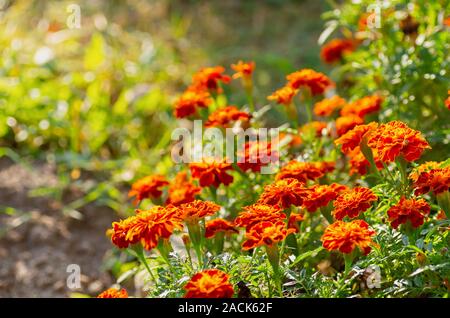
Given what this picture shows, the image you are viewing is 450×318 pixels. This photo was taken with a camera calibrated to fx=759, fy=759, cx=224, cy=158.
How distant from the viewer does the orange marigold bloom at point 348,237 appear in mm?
1530

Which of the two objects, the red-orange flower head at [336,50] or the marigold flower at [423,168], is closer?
the marigold flower at [423,168]

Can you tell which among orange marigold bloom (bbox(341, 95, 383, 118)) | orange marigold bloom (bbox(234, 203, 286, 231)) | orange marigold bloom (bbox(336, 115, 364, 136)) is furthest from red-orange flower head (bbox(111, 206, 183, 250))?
orange marigold bloom (bbox(341, 95, 383, 118))

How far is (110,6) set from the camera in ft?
16.7

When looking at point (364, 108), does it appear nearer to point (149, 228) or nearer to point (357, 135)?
point (357, 135)

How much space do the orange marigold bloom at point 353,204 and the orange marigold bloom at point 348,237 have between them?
6cm

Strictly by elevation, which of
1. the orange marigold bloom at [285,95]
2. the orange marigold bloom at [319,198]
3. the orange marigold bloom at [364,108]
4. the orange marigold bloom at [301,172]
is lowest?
the orange marigold bloom at [319,198]

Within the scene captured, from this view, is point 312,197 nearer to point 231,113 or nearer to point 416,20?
point 231,113

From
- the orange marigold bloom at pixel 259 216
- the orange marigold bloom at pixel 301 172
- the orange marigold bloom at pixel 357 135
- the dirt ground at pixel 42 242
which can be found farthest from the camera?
the dirt ground at pixel 42 242

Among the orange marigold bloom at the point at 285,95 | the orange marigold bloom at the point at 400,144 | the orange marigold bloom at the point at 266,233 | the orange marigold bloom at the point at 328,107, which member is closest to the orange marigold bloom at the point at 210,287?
the orange marigold bloom at the point at 266,233

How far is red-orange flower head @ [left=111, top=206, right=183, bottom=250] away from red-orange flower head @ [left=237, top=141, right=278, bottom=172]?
17.8 inches

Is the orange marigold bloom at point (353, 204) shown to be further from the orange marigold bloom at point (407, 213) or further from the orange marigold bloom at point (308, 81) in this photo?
the orange marigold bloom at point (308, 81)

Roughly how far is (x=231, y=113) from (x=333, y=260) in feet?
1.71

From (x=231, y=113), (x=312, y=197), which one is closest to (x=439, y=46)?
(x=231, y=113)

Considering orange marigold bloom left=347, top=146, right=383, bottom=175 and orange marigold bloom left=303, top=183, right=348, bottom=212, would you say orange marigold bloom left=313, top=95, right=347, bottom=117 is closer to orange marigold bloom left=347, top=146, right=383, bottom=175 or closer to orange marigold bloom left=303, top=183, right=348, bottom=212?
orange marigold bloom left=347, top=146, right=383, bottom=175
